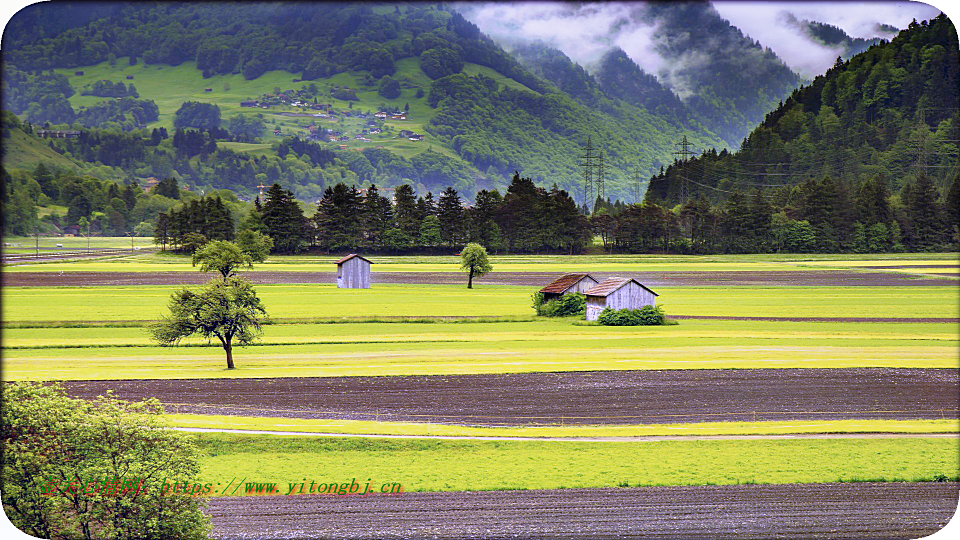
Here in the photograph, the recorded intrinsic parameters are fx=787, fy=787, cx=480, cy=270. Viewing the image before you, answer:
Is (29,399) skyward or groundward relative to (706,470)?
skyward

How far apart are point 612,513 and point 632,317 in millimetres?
43037

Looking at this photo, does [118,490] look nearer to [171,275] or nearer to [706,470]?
[706,470]

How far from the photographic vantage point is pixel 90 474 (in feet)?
67.3

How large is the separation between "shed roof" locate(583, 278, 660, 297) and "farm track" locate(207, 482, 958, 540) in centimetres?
4092

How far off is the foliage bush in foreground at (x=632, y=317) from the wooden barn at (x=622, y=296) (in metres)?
0.49

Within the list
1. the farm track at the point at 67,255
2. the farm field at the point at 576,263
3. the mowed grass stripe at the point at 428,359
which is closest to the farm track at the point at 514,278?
the farm field at the point at 576,263

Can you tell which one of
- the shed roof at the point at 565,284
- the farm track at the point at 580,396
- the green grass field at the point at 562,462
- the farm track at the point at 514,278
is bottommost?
the green grass field at the point at 562,462

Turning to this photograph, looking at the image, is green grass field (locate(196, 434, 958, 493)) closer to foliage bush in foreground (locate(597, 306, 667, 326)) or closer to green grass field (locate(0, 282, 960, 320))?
foliage bush in foreground (locate(597, 306, 667, 326))

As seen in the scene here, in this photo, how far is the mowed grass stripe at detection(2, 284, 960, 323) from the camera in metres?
75.5

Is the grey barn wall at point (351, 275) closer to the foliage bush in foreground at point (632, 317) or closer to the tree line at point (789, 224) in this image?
the foliage bush in foreground at point (632, 317)

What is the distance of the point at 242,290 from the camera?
4891cm

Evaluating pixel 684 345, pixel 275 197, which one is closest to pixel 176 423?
pixel 684 345

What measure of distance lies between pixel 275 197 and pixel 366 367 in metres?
88.5

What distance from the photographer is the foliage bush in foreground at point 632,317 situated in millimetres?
68125
